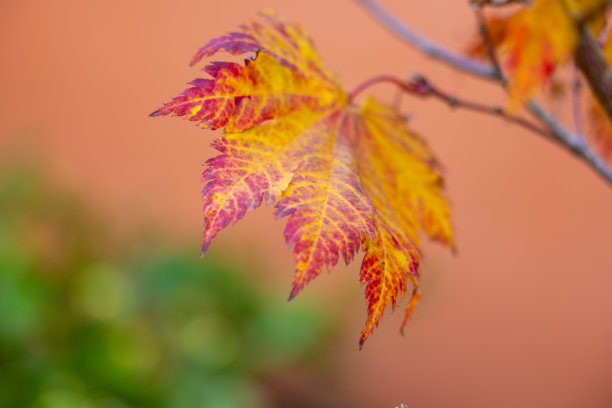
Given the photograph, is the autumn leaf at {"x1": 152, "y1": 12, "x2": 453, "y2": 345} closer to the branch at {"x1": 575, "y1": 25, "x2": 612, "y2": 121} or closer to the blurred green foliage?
the branch at {"x1": 575, "y1": 25, "x2": 612, "y2": 121}

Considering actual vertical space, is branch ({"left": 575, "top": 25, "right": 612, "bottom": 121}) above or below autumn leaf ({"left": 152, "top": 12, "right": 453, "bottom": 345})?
above

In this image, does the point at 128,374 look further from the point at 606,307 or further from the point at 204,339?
the point at 606,307

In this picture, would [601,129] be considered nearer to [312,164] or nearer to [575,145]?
[575,145]

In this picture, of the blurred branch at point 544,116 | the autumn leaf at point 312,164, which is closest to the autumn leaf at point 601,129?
the blurred branch at point 544,116

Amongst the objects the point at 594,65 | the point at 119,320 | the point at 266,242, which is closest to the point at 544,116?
the point at 594,65

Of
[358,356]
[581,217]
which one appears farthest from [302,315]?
[581,217]

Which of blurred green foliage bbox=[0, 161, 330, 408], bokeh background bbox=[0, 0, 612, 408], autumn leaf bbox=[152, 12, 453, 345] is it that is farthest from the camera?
bokeh background bbox=[0, 0, 612, 408]

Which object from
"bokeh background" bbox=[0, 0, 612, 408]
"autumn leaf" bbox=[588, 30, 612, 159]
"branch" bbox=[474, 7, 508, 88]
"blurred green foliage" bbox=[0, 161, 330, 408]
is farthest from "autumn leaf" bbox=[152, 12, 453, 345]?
"bokeh background" bbox=[0, 0, 612, 408]

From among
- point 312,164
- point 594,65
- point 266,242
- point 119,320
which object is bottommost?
point 119,320
